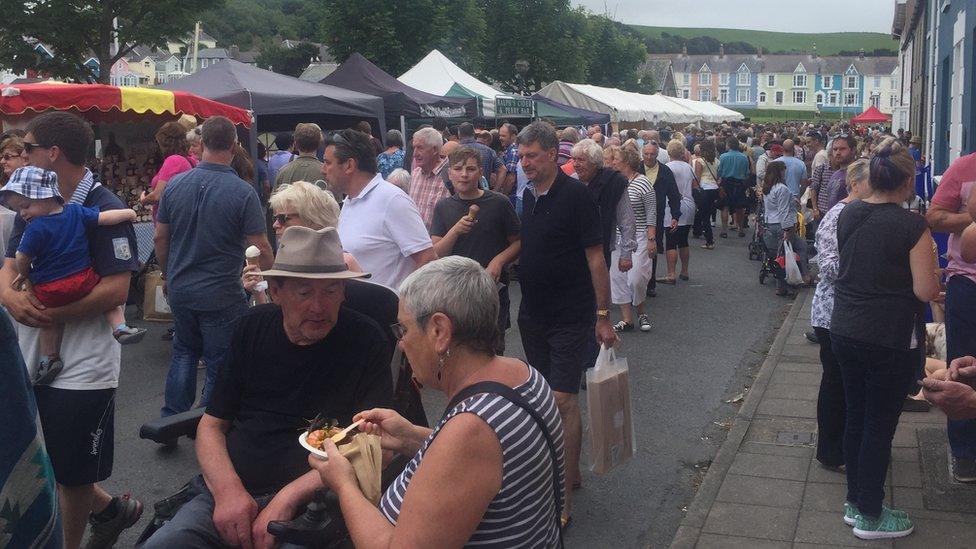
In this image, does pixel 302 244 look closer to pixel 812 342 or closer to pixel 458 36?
pixel 812 342

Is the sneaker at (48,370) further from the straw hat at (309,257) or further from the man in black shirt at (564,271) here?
the man in black shirt at (564,271)

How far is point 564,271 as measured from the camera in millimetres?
5215

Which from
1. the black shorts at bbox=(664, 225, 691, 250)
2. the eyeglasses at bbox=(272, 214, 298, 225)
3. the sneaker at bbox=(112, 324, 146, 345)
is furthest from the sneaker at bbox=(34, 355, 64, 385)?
the black shorts at bbox=(664, 225, 691, 250)

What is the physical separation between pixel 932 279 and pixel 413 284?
2762mm

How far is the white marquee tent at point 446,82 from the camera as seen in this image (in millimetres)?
21891

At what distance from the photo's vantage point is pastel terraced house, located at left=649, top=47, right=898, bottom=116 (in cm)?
15650

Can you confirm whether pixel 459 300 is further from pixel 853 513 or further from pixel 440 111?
pixel 440 111

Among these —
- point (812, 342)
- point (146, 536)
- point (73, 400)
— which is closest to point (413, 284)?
point (146, 536)

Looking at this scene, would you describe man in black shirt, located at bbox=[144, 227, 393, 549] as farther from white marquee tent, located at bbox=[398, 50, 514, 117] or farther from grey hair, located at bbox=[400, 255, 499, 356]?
white marquee tent, located at bbox=[398, 50, 514, 117]

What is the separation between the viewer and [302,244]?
350 centimetres

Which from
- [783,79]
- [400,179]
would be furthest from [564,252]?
[783,79]

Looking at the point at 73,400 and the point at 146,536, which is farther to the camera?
the point at 73,400

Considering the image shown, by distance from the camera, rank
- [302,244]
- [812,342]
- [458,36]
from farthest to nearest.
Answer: [458,36]
[812,342]
[302,244]

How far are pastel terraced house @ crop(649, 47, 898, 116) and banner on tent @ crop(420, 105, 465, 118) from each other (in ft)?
464
